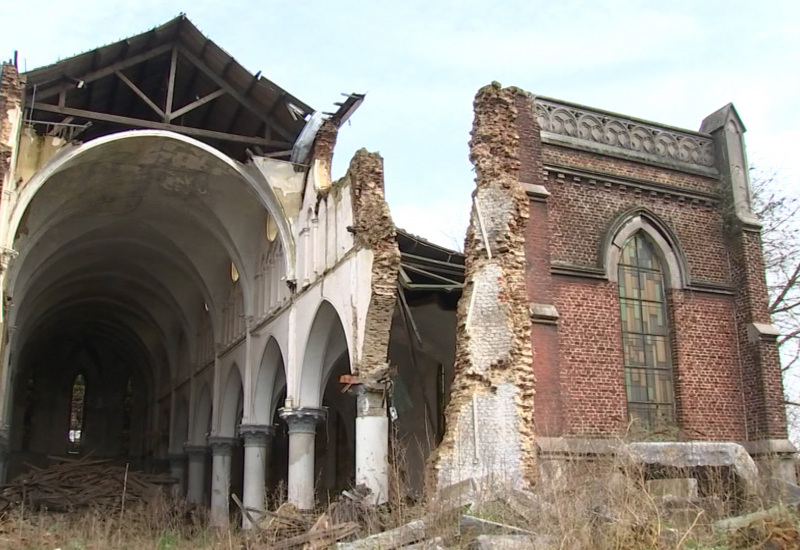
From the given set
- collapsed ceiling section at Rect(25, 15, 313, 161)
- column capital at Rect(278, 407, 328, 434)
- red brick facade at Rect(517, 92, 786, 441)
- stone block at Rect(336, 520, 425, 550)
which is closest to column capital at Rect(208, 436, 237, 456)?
column capital at Rect(278, 407, 328, 434)

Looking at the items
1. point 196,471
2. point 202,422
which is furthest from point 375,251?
point 196,471

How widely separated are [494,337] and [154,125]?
393 inches

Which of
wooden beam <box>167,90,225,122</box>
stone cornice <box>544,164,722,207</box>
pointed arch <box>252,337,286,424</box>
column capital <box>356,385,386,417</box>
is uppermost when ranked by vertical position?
wooden beam <box>167,90,225,122</box>

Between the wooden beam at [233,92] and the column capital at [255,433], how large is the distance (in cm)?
700

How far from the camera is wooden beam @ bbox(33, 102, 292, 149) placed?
61.6 feet

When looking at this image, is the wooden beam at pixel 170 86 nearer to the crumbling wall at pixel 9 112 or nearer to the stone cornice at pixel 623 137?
the crumbling wall at pixel 9 112

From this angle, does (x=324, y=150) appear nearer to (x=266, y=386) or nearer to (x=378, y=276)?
(x=378, y=276)

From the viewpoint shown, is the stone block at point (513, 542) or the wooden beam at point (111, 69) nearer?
the stone block at point (513, 542)

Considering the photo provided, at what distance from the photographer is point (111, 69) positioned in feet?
63.9

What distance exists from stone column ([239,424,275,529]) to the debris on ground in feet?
9.08

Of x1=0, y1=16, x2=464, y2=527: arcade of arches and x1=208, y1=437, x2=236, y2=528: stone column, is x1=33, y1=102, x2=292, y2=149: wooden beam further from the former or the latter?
x1=208, y1=437, x2=236, y2=528: stone column

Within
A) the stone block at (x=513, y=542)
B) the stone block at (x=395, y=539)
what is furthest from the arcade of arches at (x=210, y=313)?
the stone block at (x=513, y=542)

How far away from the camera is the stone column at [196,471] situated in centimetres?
2802

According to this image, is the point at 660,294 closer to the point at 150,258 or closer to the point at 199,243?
the point at 199,243
